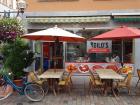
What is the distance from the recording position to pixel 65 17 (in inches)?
750

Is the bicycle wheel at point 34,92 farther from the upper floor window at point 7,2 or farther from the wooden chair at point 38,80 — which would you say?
the upper floor window at point 7,2

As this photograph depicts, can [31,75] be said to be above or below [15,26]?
below

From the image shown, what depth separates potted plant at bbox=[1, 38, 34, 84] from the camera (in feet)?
43.2

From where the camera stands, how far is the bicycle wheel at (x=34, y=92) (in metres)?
10.9

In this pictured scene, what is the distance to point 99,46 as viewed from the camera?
1939 cm

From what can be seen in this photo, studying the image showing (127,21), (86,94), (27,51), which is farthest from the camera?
(127,21)

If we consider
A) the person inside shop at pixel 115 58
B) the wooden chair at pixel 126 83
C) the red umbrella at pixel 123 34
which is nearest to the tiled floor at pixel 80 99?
the wooden chair at pixel 126 83

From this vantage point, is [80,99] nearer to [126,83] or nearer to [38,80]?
[126,83]

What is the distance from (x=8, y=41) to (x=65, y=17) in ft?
19.9

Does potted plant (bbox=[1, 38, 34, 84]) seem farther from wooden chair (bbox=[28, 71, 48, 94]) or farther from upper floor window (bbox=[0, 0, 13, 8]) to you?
upper floor window (bbox=[0, 0, 13, 8])

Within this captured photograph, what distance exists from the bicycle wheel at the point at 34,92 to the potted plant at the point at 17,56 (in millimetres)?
2491

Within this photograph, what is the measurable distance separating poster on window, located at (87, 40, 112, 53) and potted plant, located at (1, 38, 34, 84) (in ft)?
21.5

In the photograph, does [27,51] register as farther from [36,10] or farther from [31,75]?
[36,10]

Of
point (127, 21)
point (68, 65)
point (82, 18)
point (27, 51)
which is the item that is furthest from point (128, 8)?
point (27, 51)
